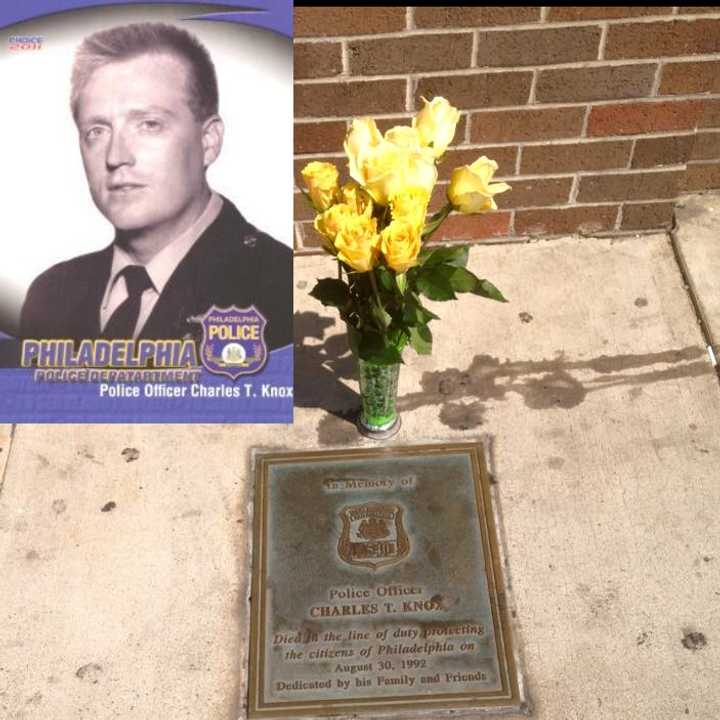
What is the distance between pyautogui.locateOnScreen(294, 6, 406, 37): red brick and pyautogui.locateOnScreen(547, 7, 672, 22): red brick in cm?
49

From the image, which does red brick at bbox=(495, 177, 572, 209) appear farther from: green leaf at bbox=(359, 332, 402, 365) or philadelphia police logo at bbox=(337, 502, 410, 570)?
philadelphia police logo at bbox=(337, 502, 410, 570)

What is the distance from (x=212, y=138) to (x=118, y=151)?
10.8 inches

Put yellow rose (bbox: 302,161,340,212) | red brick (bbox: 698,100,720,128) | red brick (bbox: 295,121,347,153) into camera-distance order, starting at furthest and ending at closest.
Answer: red brick (bbox: 698,100,720,128), red brick (bbox: 295,121,347,153), yellow rose (bbox: 302,161,340,212)

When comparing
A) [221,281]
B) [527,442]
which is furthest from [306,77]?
[527,442]

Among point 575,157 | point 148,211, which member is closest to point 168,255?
point 148,211

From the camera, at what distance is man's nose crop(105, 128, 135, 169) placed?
2707 mm

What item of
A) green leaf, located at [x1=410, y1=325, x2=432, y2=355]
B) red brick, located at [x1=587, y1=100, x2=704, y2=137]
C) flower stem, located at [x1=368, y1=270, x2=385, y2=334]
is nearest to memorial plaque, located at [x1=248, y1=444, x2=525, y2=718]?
green leaf, located at [x1=410, y1=325, x2=432, y2=355]

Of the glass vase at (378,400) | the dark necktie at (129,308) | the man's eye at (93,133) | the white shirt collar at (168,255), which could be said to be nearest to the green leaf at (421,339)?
the glass vase at (378,400)

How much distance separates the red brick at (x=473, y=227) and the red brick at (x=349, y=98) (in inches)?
20.4

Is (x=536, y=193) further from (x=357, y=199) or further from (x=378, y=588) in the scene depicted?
(x=378, y=588)

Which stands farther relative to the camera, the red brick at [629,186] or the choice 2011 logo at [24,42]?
the red brick at [629,186]

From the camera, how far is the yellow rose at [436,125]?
2.40 metres

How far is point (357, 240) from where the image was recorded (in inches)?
90.7

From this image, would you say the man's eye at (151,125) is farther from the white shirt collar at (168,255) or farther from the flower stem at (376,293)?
the flower stem at (376,293)
